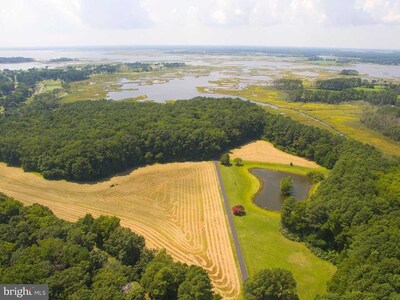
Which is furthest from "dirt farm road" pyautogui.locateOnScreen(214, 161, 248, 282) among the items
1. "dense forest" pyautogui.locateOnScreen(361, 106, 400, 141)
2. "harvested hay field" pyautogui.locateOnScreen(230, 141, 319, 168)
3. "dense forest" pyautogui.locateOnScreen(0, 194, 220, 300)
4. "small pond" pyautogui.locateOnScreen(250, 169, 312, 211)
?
"dense forest" pyautogui.locateOnScreen(361, 106, 400, 141)

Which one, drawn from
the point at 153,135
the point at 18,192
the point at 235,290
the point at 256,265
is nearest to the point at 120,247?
the point at 235,290

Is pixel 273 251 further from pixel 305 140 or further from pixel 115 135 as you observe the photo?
pixel 115 135

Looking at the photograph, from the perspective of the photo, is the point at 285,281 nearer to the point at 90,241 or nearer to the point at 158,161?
the point at 90,241

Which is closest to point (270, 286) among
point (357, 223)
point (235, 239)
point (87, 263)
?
point (235, 239)

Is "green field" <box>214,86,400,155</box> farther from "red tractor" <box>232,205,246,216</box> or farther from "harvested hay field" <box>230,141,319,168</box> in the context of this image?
"red tractor" <box>232,205,246,216</box>

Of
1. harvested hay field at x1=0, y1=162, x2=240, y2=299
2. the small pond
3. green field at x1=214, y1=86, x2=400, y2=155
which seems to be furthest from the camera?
green field at x1=214, y1=86, x2=400, y2=155

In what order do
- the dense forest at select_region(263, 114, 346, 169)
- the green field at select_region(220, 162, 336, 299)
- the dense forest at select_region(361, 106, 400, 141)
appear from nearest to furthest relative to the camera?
the green field at select_region(220, 162, 336, 299) < the dense forest at select_region(263, 114, 346, 169) < the dense forest at select_region(361, 106, 400, 141)
